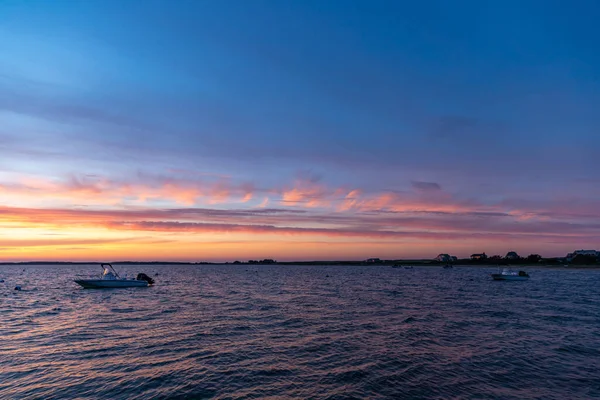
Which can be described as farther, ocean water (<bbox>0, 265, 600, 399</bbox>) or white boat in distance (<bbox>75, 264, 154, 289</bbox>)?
white boat in distance (<bbox>75, 264, 154, 289</bbox>)

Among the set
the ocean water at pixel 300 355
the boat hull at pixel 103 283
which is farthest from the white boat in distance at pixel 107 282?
the ocean water at pixel 300 355

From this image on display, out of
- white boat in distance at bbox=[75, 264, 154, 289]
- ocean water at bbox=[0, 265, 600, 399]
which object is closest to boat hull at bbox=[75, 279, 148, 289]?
white boat in distance at bbox=[75, 264, 154, 289]

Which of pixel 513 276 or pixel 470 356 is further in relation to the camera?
pixel 513 276

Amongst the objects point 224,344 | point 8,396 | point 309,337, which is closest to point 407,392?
point 309,337

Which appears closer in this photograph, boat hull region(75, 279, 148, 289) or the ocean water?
the ocean water

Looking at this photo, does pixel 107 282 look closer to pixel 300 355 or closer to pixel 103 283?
pixel 103 283

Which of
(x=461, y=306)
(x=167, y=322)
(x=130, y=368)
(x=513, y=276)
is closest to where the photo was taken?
(x=130, y=368)

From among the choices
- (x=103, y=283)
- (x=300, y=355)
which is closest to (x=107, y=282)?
(x=103, y=283)

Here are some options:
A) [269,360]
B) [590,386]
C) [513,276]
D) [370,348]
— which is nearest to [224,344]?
[269,360]

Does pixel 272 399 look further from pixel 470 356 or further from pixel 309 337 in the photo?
pixel 470 356

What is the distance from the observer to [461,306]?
49.1 m

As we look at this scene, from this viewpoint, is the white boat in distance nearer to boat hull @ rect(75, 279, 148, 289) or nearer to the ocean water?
boat hull @ rect(75, 279, 148, 289)

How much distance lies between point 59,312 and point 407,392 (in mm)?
43118

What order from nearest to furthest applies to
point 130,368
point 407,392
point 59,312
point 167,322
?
1. point 407,392
2. point 130,368
3. point 167,322
4. point 59,312
